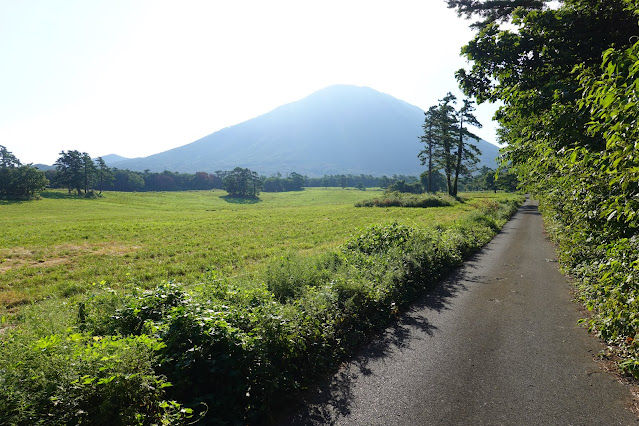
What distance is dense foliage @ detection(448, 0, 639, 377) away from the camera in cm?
453

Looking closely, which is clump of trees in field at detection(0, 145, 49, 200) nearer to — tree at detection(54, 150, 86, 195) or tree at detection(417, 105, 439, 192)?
tree at detection(54, 150, 86, 195)

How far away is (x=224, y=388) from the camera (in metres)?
4.18

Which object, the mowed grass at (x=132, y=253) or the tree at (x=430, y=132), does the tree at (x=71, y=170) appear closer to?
the mowed grass at (x=132, y=253)

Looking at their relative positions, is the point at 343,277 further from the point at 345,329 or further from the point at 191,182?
the point at 191,182

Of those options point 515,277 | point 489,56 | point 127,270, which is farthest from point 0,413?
point 515,277

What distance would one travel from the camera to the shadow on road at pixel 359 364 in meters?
4.50

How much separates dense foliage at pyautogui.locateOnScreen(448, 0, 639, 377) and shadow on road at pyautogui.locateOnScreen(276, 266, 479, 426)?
345 cm

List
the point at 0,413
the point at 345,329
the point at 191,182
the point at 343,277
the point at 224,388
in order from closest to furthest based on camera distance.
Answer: the point at 0,413, the point at 224,388, the point at 345,329, the point at 343,277, the point at 191,182

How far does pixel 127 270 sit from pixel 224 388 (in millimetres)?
12205

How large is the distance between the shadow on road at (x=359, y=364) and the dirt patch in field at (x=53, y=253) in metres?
16.3

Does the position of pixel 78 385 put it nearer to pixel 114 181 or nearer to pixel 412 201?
pixel 412 201

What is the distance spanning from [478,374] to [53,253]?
2179 centimetres

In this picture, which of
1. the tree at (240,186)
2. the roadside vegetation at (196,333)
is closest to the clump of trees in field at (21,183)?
the tree at (240,186)

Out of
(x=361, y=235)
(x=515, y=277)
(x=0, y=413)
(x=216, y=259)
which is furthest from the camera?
(x=216, y=259)
